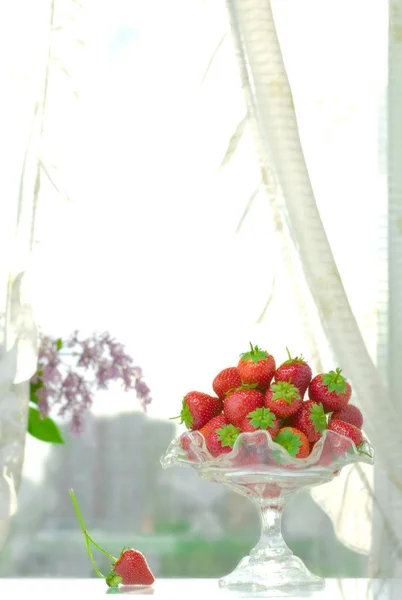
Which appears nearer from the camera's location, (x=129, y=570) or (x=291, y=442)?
(x=291, y=442)

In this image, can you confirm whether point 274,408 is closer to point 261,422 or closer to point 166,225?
point 261,422

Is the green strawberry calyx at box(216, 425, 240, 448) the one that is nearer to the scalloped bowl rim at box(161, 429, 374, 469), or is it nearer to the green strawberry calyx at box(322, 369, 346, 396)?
the scalloped bowl rim at box(161, 429, 374, 469)

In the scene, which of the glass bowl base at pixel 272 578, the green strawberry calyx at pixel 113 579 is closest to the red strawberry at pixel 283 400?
the glass bowl base at pixel 272 578

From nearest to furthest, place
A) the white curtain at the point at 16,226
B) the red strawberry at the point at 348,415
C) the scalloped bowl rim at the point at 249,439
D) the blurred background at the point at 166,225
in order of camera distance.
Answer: the scalloped bowl rim at the point at 249,439, the red strawberry at the point at 348,415, the white curtain at the point at 16,226, the blurred background at the point at 166,225

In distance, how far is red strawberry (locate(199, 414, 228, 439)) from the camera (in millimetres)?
1183

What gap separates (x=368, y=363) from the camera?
1531 millimetres

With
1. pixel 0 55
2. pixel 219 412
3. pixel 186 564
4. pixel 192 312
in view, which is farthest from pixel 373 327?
pixel 0 55

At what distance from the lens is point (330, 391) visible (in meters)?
1.21

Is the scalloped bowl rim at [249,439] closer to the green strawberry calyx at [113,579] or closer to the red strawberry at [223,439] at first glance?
the red strawberry at [223,439]

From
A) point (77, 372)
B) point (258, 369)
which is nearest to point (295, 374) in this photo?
point (258, 369)

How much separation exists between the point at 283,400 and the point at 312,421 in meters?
0.05

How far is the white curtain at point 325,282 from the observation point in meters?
1.52

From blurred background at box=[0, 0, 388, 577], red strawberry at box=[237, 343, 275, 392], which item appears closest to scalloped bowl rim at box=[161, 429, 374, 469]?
red strawberry at box=[237, 343, 275, 392]

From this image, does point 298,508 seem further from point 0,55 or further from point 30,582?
point 0,55
